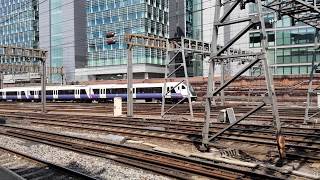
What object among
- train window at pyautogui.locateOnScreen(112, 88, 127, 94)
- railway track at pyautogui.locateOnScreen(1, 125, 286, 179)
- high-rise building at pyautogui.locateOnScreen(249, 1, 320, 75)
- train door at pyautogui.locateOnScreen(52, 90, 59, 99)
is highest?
high-rise building at pyautogui.locateOnScreen(249, 1, 320, 75)

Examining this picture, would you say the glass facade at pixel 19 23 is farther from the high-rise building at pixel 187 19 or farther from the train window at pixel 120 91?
the train window at pixel 120 91

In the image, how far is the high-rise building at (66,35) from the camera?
95.0 meters

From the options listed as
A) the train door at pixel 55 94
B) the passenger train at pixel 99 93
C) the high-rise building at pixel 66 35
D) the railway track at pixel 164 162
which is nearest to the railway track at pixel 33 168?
the railway track at pixel 164 162

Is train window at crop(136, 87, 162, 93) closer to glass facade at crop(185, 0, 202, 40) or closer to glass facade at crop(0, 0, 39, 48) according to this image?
glass facade at crop(185, 0, 202, 40)

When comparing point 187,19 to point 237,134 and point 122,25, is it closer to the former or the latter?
point 122,25

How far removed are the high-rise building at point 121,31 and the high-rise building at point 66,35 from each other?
8242 millimetres

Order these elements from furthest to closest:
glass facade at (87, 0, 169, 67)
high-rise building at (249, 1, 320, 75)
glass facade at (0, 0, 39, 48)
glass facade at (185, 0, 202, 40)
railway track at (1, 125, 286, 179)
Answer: glass facade at (0, 0, 39, 48), glass facade at (185, 0, 202, 40), glass facade at (87, 0, 169, 67), high-rise building at (249, 1, 320, 75), railway track at (1, 125, 286, 179)

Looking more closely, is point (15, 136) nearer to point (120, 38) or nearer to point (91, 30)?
point (120, 38)

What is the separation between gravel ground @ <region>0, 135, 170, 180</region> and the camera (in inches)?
435

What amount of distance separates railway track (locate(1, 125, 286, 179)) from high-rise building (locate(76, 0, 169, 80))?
60916 millimetres

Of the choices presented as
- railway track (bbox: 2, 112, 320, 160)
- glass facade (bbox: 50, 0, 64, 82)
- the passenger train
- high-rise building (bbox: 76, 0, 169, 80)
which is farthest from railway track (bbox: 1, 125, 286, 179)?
glass facade (bbox: 50, 0, 64, 82)

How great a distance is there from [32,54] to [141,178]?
104 feet

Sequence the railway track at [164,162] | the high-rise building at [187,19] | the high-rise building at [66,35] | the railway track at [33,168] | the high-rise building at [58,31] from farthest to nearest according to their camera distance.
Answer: the high-rise building at [58,31] → the high-rise building at [66,35] → the high-rise building at [187,19] → the railway track at [33,168] → the railway track at [164,162]

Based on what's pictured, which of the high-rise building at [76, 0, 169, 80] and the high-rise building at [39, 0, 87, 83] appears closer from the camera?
the high-rise building at [76, 0, 169, 80]
